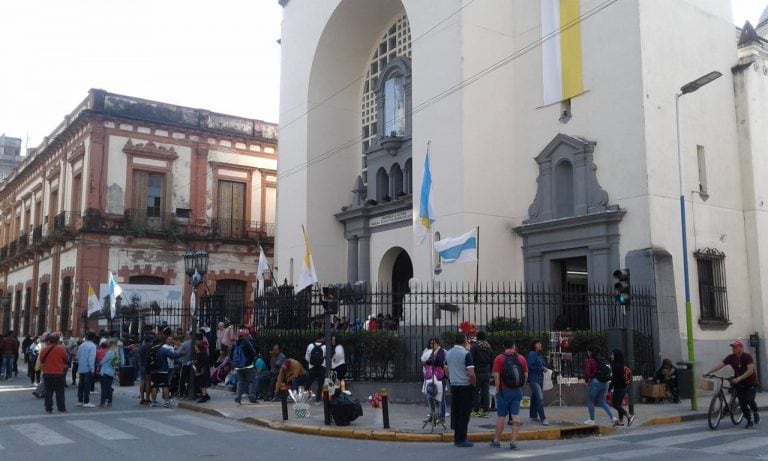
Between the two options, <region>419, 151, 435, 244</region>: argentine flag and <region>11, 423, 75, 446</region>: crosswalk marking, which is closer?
<region>11, 423, 75, 446</region>: crosswalk marking

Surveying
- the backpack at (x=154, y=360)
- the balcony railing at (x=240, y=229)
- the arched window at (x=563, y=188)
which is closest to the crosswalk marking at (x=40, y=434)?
the backpack at (x=154, y=360)

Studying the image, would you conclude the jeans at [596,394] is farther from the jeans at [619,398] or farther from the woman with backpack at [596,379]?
the jeans at [619,398]

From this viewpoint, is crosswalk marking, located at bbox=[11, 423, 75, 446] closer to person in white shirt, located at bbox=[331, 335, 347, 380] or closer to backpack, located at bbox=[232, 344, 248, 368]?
backpack, located at bbox=[232, 344, 248, 368]

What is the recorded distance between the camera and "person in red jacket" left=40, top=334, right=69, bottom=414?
52.9 ft

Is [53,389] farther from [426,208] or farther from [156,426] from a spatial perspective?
[426,208]

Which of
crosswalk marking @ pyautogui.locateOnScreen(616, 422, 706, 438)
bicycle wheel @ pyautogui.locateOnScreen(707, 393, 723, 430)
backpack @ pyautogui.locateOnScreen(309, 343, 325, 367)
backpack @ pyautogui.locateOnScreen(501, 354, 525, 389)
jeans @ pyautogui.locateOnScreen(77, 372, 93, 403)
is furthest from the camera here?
jeans @ pyautogui.locateOnScreen(77, 372, 93, 403)

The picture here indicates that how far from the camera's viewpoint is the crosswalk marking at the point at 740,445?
37.3ft

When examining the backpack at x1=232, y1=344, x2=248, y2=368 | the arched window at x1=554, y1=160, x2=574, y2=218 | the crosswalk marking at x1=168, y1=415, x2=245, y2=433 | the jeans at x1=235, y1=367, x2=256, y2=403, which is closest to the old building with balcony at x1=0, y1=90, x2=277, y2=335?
the jeans at x1=235, y1=367, x2=256, y2=403

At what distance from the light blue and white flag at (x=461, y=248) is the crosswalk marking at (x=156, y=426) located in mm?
8164

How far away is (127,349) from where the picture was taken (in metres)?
24.4

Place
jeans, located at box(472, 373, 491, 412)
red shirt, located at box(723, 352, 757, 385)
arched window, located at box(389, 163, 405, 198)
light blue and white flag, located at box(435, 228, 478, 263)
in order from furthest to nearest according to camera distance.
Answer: arched window, located at box(389, 163, 405, 198) < light blue and white flag, located at box(435, 228, 478, 263) < jeans, located at box(472, 373, 491, 412) < red shirt, located at box(723, 352, 757, 385)

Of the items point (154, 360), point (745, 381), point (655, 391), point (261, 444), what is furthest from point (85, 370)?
point (745, 381)

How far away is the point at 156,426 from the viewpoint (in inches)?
555

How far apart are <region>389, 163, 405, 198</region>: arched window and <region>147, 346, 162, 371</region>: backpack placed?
38.4 feet
